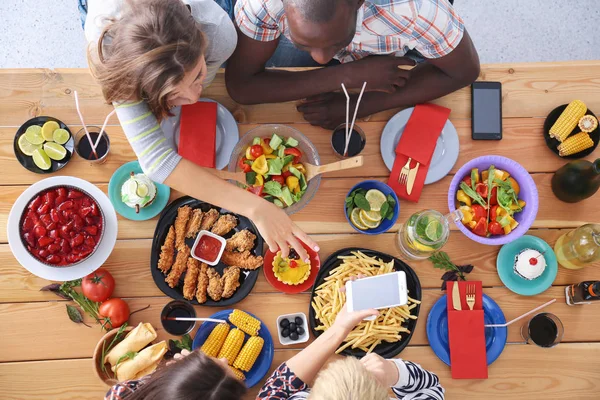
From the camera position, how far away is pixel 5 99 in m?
1.83

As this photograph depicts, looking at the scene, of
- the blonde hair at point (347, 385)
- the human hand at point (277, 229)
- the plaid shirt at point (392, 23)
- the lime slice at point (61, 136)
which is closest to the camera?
the blonde hair at point (347, 385)

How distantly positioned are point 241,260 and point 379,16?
3.38ft

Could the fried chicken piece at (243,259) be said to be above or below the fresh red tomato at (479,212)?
below

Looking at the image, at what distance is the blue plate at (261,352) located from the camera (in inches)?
67.7

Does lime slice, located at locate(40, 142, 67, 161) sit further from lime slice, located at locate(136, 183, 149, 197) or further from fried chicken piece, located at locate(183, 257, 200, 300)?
fried chicken piece, located at locate(183, 257, 200, 300)

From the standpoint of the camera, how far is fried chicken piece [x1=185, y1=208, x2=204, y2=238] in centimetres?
181

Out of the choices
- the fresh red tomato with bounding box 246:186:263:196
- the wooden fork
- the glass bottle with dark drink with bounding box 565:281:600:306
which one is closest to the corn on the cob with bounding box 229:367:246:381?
the fresh red tomato with bounding box 246:186:263:196

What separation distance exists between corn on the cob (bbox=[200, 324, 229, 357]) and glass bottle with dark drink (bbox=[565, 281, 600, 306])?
136 cm

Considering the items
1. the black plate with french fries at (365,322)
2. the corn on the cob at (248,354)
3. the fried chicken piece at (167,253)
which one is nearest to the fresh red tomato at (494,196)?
the black plate with french fries at (365,322)

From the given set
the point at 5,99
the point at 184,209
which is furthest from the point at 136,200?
the point at 5,99

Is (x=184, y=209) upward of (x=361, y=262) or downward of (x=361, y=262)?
upward

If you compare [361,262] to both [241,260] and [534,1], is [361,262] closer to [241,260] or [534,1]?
[241,260]

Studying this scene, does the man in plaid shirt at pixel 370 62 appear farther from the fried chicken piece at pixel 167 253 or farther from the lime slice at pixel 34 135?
the lime slice at pixel 34 135

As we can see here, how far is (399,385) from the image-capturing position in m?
1.63
